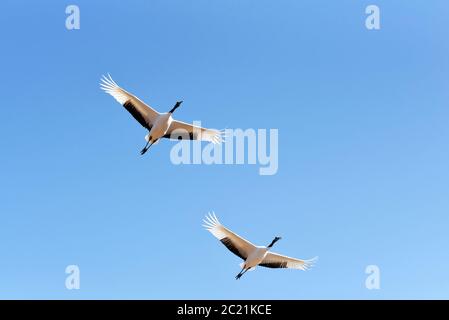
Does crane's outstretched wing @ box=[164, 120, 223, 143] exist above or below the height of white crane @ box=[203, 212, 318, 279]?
above

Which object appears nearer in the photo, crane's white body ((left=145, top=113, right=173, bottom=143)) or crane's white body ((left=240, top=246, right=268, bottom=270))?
crane's white body ((left=145, top=113, right=173, bottom=143))

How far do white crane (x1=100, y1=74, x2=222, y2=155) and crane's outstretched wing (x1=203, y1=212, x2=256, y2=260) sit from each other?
16.9 ft

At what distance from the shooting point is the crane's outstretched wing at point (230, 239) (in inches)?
1492

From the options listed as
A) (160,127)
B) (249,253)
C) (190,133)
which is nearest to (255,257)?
(249,253)

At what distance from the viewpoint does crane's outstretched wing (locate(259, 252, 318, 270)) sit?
39.3 meters

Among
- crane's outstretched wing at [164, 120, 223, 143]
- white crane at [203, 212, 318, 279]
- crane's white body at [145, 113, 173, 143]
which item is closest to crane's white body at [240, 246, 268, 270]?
white crane at [203, 212, 318, 279]

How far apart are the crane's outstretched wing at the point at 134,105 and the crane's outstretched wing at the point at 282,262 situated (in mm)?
9528

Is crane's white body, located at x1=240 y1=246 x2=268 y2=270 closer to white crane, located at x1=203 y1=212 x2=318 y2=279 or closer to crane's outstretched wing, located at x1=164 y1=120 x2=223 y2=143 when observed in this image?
white crane, located at x1=203 y1=212 x2=318 y2=279

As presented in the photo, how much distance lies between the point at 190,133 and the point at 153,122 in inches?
92.3
